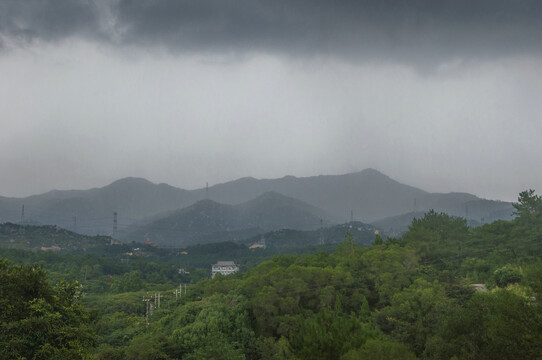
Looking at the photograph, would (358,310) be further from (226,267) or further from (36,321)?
(226,267)

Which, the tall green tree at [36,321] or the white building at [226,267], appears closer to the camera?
the tall green tree at [36,321]

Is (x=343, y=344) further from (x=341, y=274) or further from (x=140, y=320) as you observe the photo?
Answer: (x=140, y=320)

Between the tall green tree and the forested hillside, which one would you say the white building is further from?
the tall green tree

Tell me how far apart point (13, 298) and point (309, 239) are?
548ft

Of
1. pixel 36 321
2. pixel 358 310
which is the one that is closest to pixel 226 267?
pixel 358 310

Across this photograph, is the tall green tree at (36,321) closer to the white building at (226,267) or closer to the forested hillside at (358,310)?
the forested hillside at (358,310)

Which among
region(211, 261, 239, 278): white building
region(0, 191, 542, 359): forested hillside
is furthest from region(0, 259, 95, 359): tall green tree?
region(211, 261, 239, 278): white building

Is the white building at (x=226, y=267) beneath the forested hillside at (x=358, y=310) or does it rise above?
beneath

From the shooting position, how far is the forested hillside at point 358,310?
64.6ft

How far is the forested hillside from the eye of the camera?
19703 mm

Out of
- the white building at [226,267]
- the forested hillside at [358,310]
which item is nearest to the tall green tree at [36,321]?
the forested hillside at [358,310]

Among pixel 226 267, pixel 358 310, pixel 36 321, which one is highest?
pixel 36 321

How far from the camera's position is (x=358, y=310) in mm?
37594

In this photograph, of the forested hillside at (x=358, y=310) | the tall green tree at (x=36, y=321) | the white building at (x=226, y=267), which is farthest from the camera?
the white building at (x=226, y=267)
